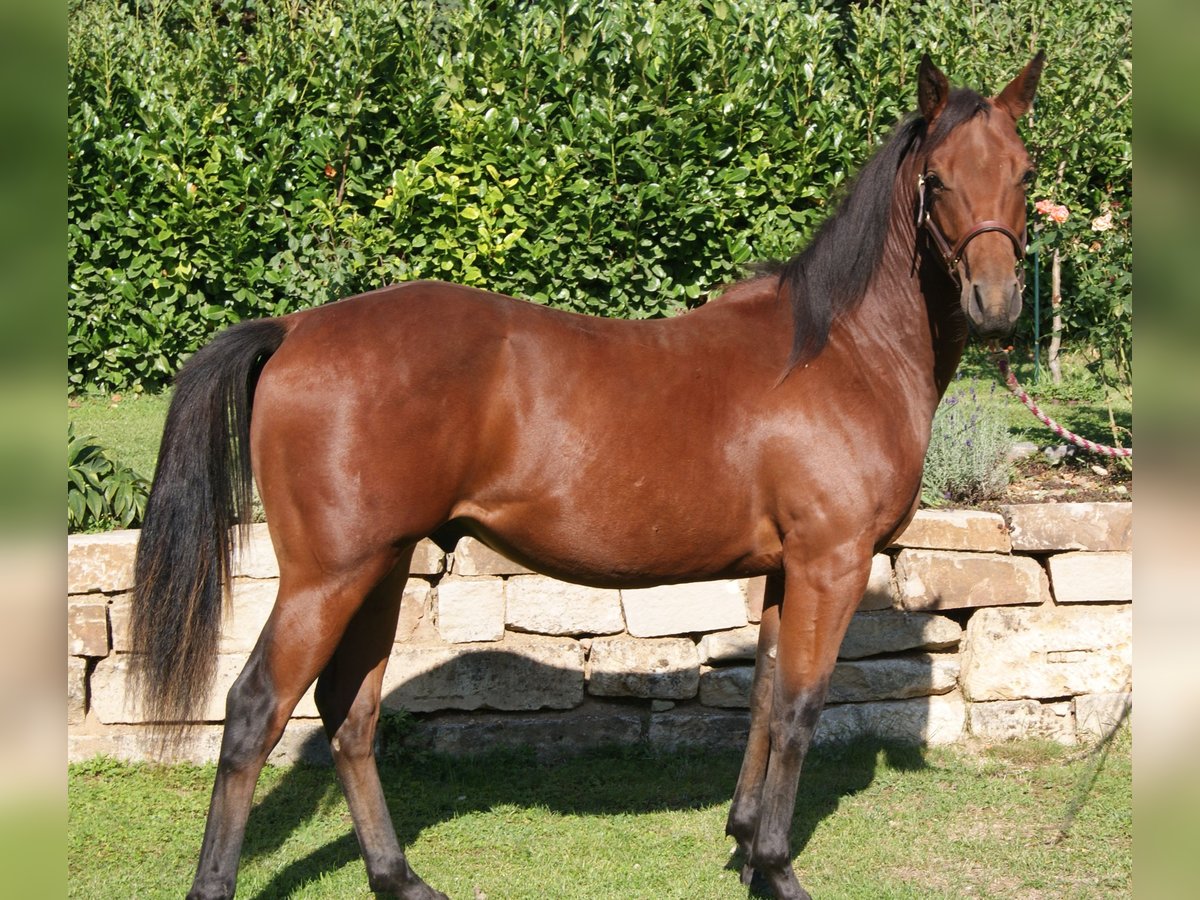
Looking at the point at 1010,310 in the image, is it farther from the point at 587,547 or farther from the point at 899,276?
the point at 587,547

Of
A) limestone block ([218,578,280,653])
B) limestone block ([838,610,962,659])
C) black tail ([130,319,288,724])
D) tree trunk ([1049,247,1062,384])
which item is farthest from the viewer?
tree trunk ([1049,247,1062,384])

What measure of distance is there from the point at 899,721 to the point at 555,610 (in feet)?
5.52

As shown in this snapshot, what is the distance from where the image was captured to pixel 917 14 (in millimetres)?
8562

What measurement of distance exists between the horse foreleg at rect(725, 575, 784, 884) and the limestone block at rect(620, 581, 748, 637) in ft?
2.89

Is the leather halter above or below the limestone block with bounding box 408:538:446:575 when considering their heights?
above

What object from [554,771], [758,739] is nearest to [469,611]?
[554,771]

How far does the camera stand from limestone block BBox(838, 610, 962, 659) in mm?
4844

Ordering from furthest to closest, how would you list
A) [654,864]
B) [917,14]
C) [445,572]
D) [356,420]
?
[917,14] < [445,572] < [654,864] < [356,420]

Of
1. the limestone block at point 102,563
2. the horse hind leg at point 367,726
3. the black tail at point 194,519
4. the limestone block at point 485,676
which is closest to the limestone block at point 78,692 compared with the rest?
the limestone block at point 102,563

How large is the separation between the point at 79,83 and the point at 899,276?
19.3 ft

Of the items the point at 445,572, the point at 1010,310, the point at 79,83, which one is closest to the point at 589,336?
the point at 1010,310

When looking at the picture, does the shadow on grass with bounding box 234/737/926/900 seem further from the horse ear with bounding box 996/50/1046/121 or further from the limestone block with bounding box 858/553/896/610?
the horse ear with bounding box 996/50/1046/121

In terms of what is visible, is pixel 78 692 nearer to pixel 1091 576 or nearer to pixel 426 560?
pixel 426 560

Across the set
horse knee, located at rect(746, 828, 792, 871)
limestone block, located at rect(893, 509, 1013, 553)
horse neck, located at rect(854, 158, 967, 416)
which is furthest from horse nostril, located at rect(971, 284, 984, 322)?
limestone block, located at rect(893, 509, 1013, 553)
